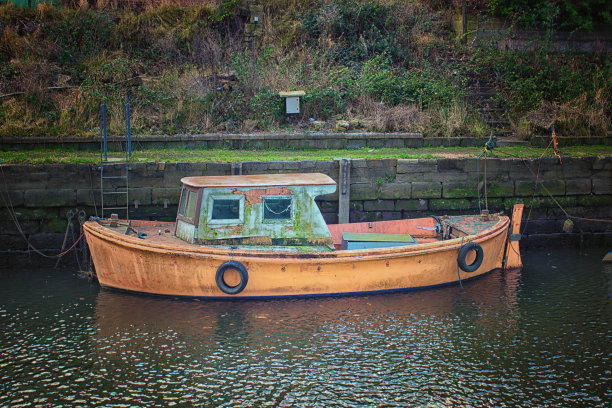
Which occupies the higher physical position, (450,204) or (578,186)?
(578,186)

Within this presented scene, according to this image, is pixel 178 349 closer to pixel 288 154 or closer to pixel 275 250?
pixel 275 250

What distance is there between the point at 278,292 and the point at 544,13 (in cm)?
1471

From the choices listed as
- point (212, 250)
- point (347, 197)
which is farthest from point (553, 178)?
point (212, 250)

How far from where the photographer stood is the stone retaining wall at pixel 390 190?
11055 mm

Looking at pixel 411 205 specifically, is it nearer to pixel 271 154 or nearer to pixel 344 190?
pixel 344 190

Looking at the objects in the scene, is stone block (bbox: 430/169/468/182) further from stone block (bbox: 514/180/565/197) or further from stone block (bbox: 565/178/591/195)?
stone block (bbox: 565/178/591/195)

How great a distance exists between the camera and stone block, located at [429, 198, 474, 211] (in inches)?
486

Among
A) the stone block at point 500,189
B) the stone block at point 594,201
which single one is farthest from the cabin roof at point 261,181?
the stone block at point 594,201

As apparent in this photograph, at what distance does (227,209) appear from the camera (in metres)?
9.57

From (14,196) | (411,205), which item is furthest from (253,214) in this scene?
(14,196)

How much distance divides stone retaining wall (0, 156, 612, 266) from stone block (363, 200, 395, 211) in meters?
0.02

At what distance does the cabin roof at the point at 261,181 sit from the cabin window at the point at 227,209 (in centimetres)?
23

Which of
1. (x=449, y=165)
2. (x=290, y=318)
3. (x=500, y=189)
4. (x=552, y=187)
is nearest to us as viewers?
(x=290, y=318)

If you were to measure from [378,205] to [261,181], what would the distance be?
127 inches
